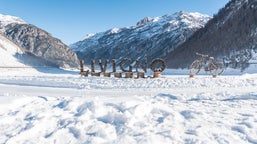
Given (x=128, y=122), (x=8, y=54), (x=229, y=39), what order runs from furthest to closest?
(x=8, y=54), (x=229, y=39), (x=128, y=122)

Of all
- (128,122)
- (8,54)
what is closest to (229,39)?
(8,54)

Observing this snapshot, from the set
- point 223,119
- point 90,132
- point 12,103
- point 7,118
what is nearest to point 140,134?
point 90,132

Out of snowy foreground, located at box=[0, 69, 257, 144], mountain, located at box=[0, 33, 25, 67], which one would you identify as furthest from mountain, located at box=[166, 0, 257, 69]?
mountain, located at box=[0, 33, 25, 67]

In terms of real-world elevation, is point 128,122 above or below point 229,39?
below

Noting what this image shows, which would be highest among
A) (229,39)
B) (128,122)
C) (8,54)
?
(229,39)

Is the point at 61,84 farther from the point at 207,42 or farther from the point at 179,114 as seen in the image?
the point at 207,42

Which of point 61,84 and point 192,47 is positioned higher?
point 192,47

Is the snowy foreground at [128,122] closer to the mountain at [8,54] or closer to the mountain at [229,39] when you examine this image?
the mountain at [229,39]

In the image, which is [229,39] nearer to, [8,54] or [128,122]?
[8,54]

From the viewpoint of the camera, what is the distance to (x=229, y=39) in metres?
113

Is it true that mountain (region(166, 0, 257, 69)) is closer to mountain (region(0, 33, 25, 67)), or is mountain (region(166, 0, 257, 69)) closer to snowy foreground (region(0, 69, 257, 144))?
snowy foreground (region(0, 69, 257, 144))

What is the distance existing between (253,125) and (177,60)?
473 ft

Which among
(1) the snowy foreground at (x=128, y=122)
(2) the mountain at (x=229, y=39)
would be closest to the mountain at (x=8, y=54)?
(2) the mountain at (x=229, y=39)

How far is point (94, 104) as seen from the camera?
34.1 feet
